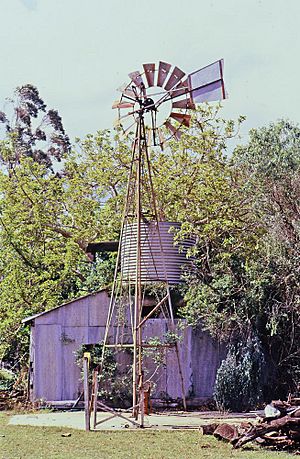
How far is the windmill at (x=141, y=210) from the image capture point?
13.9 meters

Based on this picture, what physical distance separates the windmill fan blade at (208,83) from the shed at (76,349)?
497cm

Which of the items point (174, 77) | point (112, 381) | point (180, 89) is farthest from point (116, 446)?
point (174, 77)

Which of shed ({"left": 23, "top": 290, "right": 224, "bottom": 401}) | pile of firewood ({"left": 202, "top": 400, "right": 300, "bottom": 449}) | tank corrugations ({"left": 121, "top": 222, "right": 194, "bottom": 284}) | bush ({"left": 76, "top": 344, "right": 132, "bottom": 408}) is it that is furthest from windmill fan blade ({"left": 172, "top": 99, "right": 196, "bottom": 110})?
pile of firewood ({"left": 202, "top": 400, "right": 300, "bottom": 449})

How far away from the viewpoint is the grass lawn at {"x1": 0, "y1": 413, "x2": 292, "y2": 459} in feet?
31.3

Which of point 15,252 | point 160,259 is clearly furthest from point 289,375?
point 15,252

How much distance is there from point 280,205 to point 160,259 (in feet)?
→ 9.35

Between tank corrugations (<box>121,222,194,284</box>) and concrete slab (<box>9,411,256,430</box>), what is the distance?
9.73ft

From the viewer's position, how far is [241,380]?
14.9 meters

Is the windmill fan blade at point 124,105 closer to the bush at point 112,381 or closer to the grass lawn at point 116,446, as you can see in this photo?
the bush at point 112,381

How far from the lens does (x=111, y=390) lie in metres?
15.7

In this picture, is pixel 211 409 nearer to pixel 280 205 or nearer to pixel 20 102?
pixel 280 205

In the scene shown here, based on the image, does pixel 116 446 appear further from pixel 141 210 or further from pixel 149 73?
pixel 149 73

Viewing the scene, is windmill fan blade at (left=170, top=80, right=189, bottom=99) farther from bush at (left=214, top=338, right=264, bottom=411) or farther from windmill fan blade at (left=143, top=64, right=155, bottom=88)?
bush at (left=214, top=338, right=264, bottom=411)

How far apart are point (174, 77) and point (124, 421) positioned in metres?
6.60
